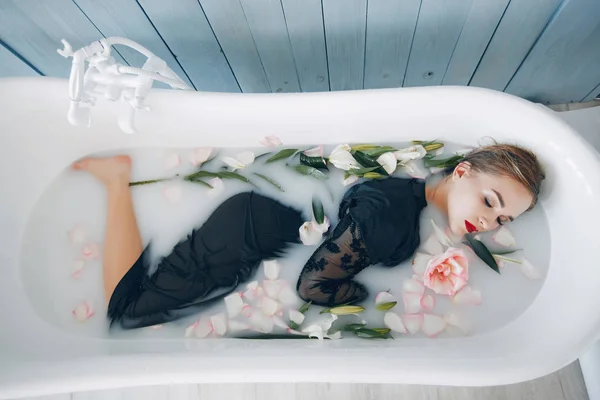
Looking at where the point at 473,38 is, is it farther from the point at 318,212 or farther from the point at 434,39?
the point at 318,212

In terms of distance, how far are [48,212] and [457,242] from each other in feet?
3.69

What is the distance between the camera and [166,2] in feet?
3.44

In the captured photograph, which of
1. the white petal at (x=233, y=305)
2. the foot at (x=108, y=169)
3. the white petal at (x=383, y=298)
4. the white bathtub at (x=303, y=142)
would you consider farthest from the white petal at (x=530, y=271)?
the foot at (x=108, y=169)

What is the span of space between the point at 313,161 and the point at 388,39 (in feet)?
1.22

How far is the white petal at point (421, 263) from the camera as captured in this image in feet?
4.02

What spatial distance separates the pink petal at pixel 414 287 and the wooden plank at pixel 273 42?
0.66m

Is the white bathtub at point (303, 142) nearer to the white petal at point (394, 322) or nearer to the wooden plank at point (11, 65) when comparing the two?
the white petal at point (394, 322)

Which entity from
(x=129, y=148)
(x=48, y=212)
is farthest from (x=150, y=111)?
(x=48, y=212)

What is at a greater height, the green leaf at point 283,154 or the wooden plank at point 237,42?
the wooden plank at point 237,42

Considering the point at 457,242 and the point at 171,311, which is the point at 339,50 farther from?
the point at 171,311

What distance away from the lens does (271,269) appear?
4.08 feet

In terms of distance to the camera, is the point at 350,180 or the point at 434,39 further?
the point at 350,180

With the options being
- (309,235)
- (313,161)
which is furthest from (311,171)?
(309,235)

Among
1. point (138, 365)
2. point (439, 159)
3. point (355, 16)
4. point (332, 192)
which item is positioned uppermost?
point (355, 16)
